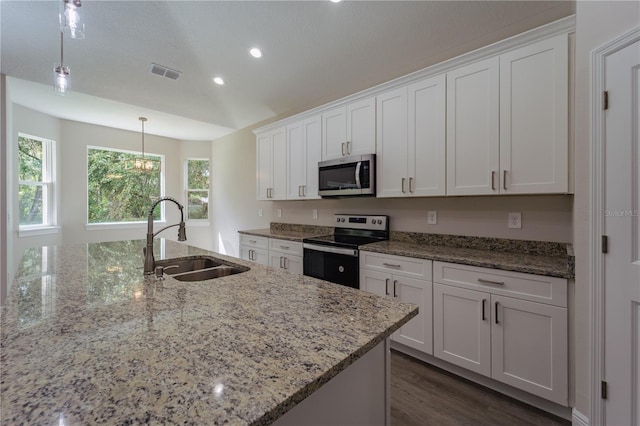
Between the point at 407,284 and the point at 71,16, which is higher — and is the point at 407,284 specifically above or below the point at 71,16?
below

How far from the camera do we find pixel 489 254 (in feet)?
6.82

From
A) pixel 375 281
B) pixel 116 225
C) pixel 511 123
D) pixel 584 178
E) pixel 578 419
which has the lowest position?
pixel 578 419

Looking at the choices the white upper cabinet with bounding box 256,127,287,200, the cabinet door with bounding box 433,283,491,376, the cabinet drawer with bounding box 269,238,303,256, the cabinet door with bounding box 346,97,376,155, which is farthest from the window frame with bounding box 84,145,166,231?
the cabinet door with bounding box 433,283,491,376

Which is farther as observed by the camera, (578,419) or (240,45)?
(240,45)

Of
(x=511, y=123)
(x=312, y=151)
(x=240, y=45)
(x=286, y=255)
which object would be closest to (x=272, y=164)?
(x=312, y=151)

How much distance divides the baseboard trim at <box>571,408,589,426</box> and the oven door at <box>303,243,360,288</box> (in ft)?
4.88

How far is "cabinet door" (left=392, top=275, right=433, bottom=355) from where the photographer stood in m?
2.09

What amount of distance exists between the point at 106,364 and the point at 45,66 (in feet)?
12.7

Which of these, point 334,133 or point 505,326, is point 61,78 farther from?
point 505,326

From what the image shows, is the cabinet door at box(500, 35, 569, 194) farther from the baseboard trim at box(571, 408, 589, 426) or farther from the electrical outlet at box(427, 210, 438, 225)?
the baseboard trim at box(571, 408, 589, 426)

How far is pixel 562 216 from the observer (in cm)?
198

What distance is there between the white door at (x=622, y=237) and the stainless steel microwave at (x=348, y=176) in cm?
160

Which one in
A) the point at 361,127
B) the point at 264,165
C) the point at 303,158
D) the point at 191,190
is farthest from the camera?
the point at 191,190

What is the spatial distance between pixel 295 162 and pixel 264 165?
2.18ft
